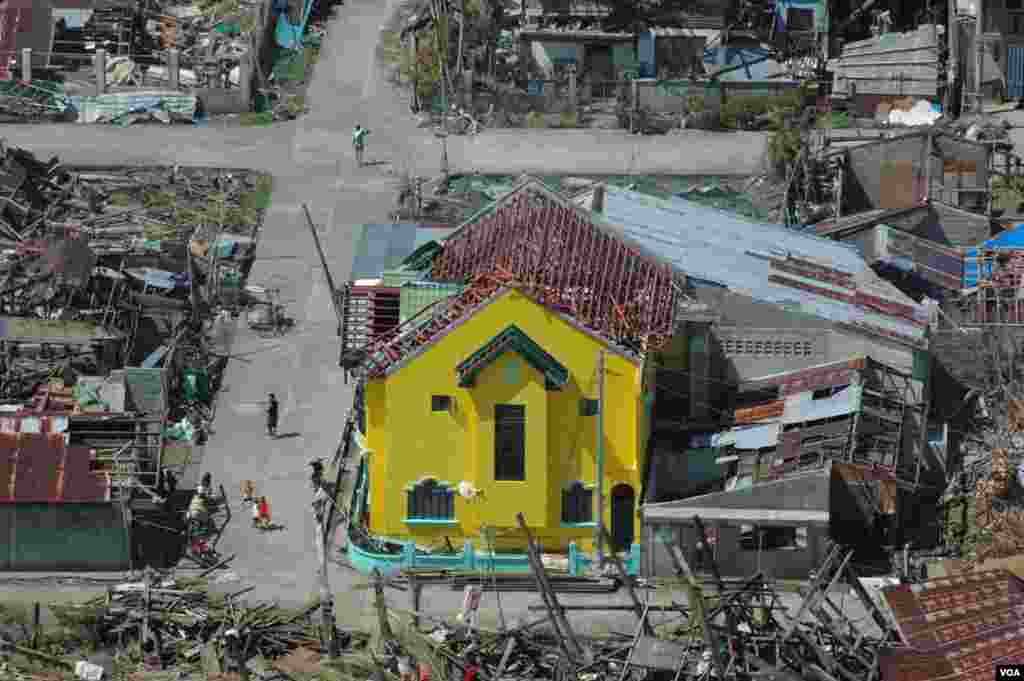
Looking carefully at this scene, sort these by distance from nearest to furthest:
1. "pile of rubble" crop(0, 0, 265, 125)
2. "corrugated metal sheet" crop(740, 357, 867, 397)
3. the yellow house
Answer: the yellow house < "corrugated metal sheet" crop(740, 357, 867, 397) < "pile of rubble" crop(0, 0, 265, 125)

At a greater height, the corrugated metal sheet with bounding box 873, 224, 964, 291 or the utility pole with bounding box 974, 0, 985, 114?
the utility pole with bounding box 974, 0, 985, 114

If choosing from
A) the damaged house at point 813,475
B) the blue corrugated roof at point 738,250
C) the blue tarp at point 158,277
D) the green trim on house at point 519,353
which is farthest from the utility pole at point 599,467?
the blue tarp at point 158,277

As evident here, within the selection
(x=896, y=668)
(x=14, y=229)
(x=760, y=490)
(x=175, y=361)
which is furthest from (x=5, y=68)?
(x=896, y=668)

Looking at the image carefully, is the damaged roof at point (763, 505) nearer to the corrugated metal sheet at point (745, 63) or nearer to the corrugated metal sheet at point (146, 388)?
the corrugated metal sheet at point (146, 388)

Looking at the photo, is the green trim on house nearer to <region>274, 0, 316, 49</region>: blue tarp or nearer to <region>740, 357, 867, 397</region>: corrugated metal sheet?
<region>740, 357, 867, 397</region>: corrugated metal sheet

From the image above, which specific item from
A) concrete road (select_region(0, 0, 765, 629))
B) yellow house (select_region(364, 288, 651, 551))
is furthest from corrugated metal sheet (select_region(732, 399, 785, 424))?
concrete road (select_region(0, 0, 765, 629))

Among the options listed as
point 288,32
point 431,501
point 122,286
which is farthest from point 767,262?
point 288,32
